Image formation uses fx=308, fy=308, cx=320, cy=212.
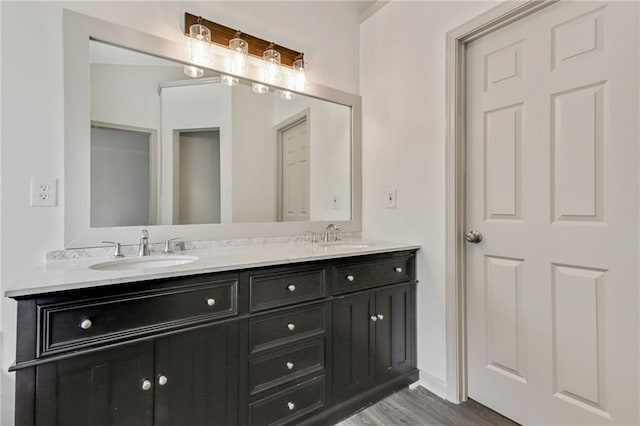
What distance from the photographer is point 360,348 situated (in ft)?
5.36

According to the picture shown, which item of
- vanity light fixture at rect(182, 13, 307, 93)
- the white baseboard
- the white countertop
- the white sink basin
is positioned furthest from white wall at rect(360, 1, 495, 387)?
the white sink basin

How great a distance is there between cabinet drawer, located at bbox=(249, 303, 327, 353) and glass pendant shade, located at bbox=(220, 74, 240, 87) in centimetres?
132

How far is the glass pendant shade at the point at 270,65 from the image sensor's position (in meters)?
1.86

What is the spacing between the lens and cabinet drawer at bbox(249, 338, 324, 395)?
1.30 metres

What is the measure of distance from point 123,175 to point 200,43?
81 cm

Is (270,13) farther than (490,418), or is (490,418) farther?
(270,13)

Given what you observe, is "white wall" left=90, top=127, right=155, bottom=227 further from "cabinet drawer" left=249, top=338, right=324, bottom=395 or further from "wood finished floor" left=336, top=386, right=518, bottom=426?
"wood finished floor" left=336, top=386, right=518, bottom=426

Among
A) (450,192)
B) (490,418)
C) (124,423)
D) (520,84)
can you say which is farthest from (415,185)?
(124,423)

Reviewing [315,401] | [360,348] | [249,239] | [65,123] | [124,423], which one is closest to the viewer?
[124,423]

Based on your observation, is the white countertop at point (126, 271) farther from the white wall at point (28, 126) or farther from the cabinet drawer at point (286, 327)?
the cabinet drawer at point (286, 327)

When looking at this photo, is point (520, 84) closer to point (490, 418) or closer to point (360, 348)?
point (360, 348)

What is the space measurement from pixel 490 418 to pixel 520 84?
1674mm

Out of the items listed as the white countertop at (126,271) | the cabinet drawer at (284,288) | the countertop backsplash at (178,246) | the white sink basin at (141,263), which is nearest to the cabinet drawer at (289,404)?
the cabinet drawer at (284,288)

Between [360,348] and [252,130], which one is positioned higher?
[252,130]
